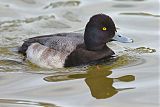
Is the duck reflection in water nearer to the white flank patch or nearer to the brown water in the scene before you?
the brown water

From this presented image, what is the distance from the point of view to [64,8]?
470 inches

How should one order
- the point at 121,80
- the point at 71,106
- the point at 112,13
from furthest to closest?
the point at 112,13, the point at 121,80, the point at 71,106

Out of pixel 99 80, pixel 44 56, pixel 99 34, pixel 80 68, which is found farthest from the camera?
pixel 44 56

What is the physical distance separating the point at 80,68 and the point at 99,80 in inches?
21.8

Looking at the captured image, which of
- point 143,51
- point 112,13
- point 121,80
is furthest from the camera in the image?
point 112,13

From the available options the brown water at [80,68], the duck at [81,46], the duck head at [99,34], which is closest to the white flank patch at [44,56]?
the duck at [81,46]

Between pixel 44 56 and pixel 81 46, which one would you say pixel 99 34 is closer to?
pixel 81 46

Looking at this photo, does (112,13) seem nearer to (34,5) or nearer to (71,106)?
(34,5)

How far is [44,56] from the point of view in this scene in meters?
9.08

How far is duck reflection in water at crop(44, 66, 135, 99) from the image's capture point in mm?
7566

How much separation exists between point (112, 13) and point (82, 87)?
156 inches

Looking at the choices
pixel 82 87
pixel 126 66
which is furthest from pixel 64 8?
pixel 82 87

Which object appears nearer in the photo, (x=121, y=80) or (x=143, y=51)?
(x=121, y=80)

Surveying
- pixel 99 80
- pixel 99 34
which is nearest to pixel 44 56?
pixel 99 34
